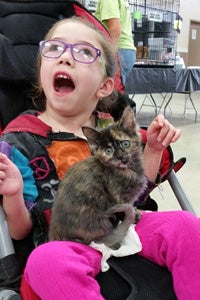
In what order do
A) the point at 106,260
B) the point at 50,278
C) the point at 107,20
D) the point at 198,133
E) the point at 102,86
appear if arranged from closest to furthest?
the point at 50,278 < the point at 106,260 < the point at 102,86 < the point at 107,20 < the point at 198,133

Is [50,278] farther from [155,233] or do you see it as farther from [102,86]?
[102,86]

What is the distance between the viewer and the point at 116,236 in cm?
87

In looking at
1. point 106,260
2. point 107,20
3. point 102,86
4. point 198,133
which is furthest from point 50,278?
point 198,133

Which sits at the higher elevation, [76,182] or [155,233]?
[76,182]

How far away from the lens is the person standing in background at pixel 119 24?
108 inches

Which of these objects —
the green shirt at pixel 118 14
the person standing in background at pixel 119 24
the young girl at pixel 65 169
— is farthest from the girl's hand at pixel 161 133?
the green shirt at pixel 118 14

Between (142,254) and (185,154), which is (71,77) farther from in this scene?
(185,154)

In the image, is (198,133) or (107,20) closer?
(107,20)

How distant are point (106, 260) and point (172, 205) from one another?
4.89 ft

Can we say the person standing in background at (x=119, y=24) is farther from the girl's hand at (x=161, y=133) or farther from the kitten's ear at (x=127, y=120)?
the kitten's ear at (x=127, y=120)

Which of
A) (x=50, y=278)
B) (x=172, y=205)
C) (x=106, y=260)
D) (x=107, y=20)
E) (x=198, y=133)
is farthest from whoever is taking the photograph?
(x=198, y=133)

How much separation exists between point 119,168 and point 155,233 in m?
0.17

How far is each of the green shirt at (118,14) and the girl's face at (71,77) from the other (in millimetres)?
1725

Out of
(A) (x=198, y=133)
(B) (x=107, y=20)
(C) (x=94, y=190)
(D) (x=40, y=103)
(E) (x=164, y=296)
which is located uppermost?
(B) (x=107, y=20)
